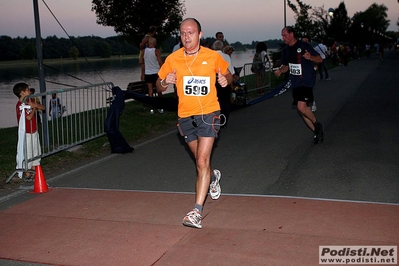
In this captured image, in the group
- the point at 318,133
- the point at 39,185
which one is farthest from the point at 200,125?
the point at 318,133

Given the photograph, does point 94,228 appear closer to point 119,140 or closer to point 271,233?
point 271,233

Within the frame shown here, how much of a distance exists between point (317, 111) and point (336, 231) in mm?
9654

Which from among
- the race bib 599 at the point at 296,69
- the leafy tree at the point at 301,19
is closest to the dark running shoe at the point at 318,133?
the race bib 599 at the point at 296,69

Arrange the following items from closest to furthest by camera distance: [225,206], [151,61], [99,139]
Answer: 1. [225,206]
2. [99,139]
3. [151,61]

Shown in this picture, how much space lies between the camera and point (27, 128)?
8.36m

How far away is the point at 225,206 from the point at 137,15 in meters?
21.7

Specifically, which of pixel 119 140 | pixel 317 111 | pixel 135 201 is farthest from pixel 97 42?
pixel 135 201

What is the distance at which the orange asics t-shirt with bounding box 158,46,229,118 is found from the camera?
587cm

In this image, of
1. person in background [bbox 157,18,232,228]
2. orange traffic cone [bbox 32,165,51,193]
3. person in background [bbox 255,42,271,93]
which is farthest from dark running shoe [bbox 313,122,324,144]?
person in background [bbox 255,42,271,93]

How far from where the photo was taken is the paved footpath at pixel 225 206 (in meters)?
5.09

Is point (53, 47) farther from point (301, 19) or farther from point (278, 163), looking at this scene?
point (301, 19)

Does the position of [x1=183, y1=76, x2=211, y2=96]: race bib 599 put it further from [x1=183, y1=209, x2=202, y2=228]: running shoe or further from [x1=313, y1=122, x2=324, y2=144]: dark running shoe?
[x1=313, y1=122, x2=324, y2=144]: dark running shoe

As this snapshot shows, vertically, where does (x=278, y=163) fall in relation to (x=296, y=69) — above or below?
below

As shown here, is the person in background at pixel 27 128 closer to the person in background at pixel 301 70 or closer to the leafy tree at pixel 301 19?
the person in background at pixel 301 70
